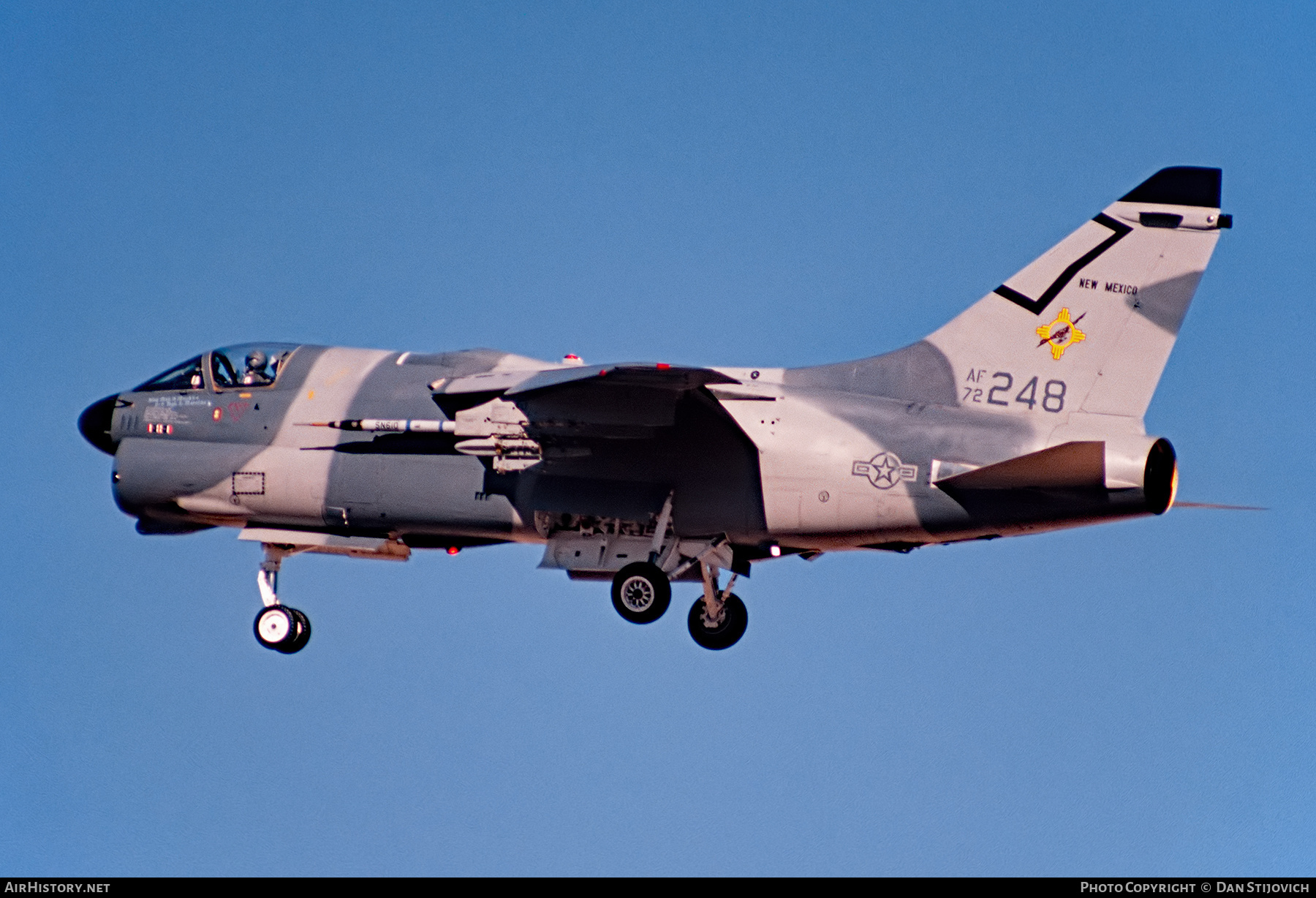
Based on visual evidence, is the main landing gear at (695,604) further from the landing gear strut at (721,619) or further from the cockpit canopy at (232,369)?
the cockpit canopy at (232,369)

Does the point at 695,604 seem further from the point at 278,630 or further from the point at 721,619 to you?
the point at 278,630

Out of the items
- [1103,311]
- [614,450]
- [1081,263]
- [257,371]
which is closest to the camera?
[1103,311]

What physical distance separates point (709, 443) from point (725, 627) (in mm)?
2637

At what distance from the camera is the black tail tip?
23.0 m

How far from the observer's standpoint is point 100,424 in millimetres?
26094

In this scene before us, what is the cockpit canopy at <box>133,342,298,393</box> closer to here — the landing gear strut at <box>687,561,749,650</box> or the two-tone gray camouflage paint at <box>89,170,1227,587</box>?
the two-tone gray camouflage paint at <box>89,170,1227,587</box>

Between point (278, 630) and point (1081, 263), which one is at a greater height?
point (1081, 263)

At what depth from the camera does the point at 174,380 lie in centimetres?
2606

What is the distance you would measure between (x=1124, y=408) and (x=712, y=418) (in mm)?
4544

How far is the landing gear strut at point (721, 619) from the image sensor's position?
2498cm

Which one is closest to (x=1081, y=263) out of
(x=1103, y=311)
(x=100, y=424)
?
(x=1103, y=311)

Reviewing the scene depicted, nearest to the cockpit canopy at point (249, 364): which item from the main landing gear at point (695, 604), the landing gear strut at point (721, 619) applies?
the main landing gear at point (695, 604)

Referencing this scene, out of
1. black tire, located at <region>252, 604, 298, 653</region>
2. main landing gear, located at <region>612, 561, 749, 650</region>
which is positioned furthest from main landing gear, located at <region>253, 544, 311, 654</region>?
main landing gear, located at <region>612, 561, 749, 650</region>

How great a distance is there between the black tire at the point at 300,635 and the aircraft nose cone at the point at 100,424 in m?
3.14
